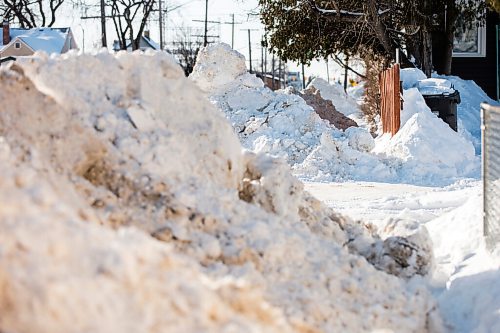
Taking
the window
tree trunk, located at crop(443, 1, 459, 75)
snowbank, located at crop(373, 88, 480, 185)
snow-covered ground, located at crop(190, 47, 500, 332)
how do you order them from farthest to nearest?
the window
tree trunk, located at crop(443, 1, 459, 75)
snowbank, located at crop(373, 88, 480, 185)
snow-covered ground, located at crop(190, 47, 500, 332)

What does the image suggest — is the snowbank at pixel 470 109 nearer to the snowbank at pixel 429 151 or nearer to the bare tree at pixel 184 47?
the snowbank at pixel 429 151

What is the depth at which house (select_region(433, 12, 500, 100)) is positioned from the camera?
2447cm

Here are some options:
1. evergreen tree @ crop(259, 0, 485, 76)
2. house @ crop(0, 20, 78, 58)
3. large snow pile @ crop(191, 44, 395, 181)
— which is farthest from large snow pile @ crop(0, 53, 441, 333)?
house @ crop(0, 20, 78, 58)

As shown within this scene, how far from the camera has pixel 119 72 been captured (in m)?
5.34

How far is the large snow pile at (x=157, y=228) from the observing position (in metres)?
2.75

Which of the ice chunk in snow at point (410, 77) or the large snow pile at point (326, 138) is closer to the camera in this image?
the large snow pile at point (326, 138)

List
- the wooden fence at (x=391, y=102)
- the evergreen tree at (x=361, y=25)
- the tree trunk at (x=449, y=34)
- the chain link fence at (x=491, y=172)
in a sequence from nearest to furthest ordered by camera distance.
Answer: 1. the chain link fence at (x=491, y=172)
2. the wooden fence at (x=391, y=102)
3. the evergreen tree at (x=361, y=25)
4. the tree trunk at (x=449, y=34)

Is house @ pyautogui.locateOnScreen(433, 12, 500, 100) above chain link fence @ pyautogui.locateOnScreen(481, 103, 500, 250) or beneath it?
beneath

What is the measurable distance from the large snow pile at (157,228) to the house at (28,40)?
3693 cm

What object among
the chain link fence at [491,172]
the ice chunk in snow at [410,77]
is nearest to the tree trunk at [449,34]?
the ice chunk in snow at [410,77]

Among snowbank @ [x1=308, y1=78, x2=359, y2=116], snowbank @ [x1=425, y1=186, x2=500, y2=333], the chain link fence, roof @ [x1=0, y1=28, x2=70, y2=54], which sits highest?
the chain link fence

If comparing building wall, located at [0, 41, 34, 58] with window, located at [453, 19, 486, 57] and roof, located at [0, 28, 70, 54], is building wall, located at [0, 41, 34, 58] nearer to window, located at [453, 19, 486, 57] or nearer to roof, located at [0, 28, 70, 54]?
roof, located at [0, 28, 70, 54]

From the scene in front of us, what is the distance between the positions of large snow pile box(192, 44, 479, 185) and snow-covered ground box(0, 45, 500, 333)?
728 centimetres

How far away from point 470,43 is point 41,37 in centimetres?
2503
